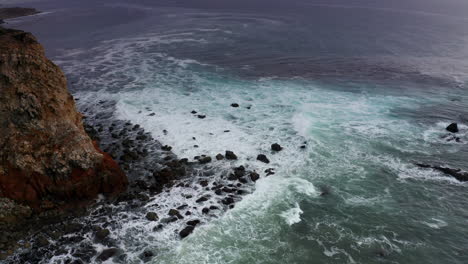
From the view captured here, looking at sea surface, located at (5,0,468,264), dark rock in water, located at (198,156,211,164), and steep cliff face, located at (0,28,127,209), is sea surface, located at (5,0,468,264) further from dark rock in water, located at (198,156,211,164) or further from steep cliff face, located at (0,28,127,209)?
steep cliff face, located at (0,28,127,209)

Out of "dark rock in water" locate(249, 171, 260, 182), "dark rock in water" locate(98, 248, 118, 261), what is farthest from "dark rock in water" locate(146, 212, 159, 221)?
"dark rock in water" locate(249, 171, 260, 182)

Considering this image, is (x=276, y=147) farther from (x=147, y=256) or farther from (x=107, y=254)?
(x=107, y=254)

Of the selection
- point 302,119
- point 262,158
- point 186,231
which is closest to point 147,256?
point 186,231

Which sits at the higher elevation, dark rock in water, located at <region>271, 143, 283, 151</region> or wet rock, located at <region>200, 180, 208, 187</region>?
dark rock in water, located at <region>271, 143, 283, 151</region>

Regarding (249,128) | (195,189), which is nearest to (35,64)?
(195,189)

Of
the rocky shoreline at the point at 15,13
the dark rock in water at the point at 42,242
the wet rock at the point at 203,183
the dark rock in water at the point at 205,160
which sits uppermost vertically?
the rocky shoreline at the point at 15,13

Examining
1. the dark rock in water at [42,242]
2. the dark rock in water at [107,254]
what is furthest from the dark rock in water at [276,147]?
the dark rock in water at [42,242]

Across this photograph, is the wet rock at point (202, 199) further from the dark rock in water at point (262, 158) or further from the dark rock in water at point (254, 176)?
the dark rock in water at point (262, 158)
